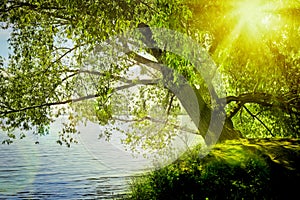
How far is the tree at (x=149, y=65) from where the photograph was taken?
30.8 ft

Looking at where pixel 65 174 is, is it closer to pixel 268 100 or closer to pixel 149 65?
pixel 149 65

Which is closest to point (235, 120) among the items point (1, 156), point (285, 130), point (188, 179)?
point (285, 130)

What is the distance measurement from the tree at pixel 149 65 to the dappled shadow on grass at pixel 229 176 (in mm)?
2288

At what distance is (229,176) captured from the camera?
10.5m

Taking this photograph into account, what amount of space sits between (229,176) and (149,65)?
6.52m

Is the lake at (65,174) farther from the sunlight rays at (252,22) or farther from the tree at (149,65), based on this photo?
the sunlight rays at (252,22)

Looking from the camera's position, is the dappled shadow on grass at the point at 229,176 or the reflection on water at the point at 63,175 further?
the reflection on water at the point at 63,175

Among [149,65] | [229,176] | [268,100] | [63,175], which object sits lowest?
[63,175]

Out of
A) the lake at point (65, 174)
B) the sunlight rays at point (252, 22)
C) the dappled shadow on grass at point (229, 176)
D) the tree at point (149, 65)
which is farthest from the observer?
the lake at point (65, 174)

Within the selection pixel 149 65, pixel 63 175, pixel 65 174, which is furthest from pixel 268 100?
pixel 65 174

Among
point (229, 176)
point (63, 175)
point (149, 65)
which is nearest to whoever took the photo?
point (229, 176)

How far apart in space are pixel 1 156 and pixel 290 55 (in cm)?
5055

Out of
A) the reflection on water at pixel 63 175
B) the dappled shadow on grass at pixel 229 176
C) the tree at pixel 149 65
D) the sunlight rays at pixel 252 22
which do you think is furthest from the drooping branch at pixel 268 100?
the reflection on water at pixel 63 175

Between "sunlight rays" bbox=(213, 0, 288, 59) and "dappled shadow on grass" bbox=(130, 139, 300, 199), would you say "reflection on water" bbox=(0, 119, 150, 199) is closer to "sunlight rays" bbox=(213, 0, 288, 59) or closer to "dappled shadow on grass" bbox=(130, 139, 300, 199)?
"dappled shadow on grass" bbox=(130, 139, 300, 199)
